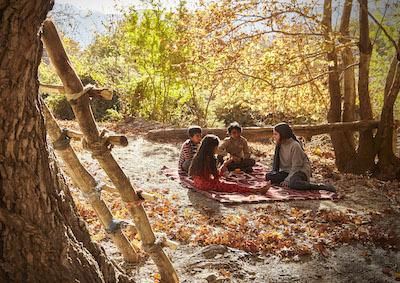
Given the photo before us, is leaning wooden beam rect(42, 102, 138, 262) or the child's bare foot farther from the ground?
leaning wooden beam rect(42, 102, 138, 262)

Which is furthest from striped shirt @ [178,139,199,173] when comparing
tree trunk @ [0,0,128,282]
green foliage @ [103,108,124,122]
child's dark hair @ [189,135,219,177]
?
green foliage @ [103,108,124,122]

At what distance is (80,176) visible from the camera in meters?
3.33

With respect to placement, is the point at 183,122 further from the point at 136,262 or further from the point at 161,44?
the point at 136,262

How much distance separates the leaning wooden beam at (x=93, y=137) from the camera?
266 cm

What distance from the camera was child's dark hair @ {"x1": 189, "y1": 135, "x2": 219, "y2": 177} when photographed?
7055 mm

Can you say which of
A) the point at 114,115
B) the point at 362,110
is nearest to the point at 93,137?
the point at 362,110

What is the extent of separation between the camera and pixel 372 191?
25.1ft

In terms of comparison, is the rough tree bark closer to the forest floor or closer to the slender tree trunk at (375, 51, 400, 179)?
the slender tree trunk at (375, 51, 400, 179)

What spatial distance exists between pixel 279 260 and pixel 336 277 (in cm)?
65

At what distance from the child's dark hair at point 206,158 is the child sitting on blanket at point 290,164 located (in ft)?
5.02

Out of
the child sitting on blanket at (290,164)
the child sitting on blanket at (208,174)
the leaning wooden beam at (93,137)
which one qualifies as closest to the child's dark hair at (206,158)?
the child sitting on blanket at (208,174)

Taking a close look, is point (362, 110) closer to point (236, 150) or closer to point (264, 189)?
point (236, 150)

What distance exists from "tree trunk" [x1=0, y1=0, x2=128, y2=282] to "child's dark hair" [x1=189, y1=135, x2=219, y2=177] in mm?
4937

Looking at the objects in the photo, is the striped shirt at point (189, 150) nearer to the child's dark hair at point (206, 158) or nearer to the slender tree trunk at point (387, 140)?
the child's dark hair at point (206, 158)
